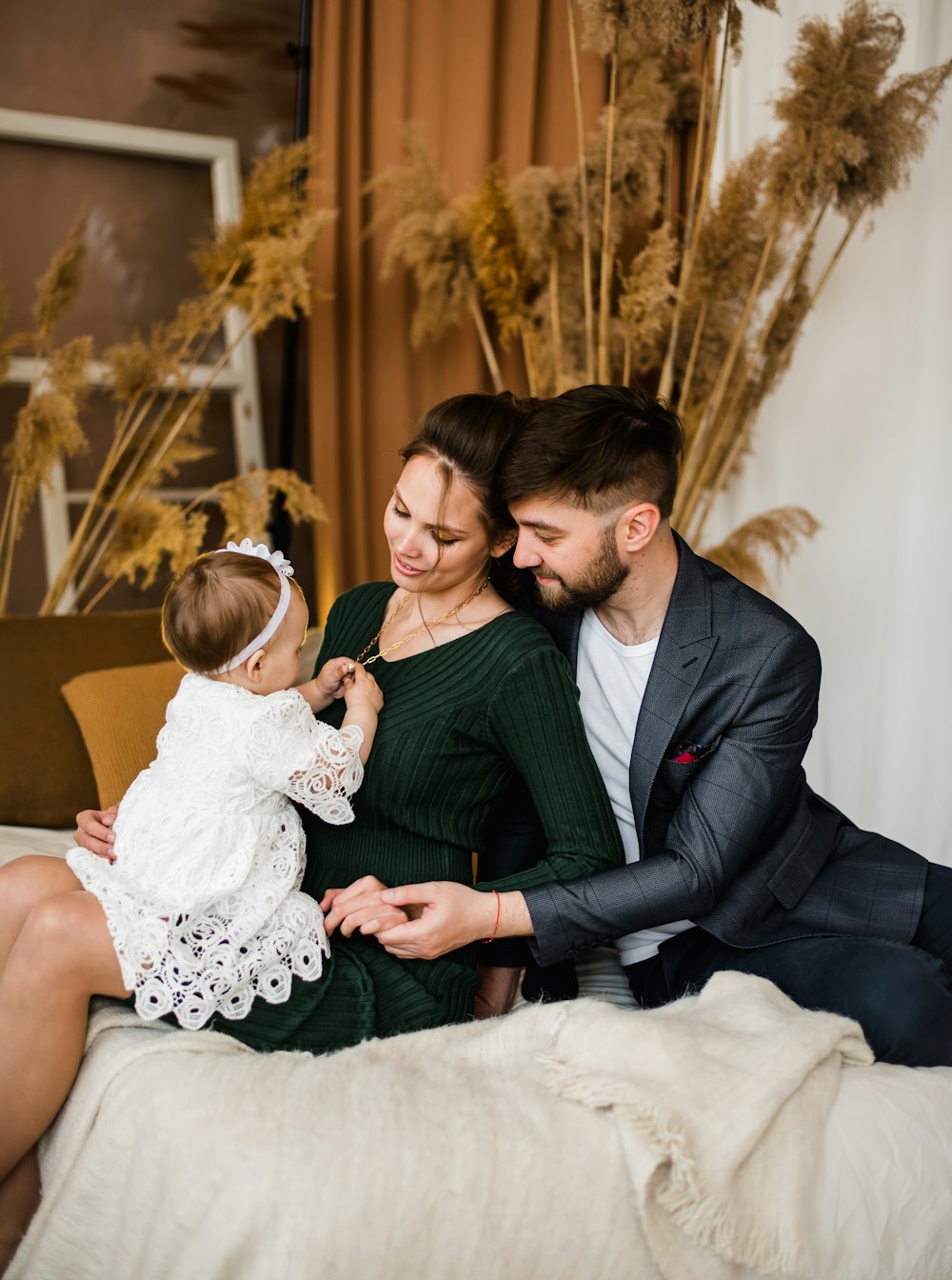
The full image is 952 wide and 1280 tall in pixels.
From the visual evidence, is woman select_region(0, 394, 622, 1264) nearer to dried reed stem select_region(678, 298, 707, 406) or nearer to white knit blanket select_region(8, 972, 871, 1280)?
white knit blanket select_region(8, 972, 871, 1280)

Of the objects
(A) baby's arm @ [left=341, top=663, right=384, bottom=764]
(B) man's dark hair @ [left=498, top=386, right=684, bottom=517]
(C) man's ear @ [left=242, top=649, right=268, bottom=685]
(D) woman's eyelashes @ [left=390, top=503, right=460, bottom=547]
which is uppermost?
(B) man's dark hair @ [left=498, top=386, right=684, bottom=517]

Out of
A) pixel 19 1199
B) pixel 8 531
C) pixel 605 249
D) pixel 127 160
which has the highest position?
pixel 127 160

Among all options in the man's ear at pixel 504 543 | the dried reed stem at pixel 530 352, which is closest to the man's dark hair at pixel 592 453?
the man's ear at pixel 504 543

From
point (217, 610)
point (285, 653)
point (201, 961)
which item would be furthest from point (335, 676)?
point (201, 961)

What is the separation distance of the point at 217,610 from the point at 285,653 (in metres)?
0.13

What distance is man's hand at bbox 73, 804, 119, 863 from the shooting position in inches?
64.1

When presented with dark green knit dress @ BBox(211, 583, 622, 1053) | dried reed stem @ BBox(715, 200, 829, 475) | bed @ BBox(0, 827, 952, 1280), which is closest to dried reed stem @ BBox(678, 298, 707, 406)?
dried reed stem @ BBox(715, 200, 829, 475)

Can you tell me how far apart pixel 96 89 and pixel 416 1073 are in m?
3.34

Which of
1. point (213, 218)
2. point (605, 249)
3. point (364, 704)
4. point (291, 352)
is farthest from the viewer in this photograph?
point (213, 218)

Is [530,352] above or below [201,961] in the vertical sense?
above

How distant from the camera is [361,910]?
4.99ft

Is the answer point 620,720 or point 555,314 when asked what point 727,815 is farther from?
point 555,314

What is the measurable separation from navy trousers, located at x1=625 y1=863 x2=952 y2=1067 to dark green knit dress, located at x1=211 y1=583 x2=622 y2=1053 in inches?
10.9

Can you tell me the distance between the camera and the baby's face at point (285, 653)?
1590 mm
